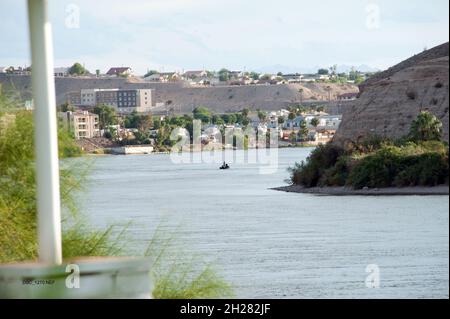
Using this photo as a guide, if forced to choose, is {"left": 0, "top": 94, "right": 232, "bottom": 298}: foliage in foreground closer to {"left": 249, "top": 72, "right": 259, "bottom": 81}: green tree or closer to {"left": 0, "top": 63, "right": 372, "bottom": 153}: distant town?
{"left": 0, "top": 63, "right": 372, "bottom": 153}: distant town

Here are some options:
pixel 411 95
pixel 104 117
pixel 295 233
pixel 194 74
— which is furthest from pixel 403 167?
pixel 194 74

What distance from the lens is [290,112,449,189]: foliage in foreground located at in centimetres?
4053

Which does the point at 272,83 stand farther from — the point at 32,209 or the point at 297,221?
the point at 32,209

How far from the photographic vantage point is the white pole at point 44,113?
3844mm

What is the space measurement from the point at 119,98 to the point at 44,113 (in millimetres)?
123423

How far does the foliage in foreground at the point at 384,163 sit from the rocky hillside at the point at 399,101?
5249 mm

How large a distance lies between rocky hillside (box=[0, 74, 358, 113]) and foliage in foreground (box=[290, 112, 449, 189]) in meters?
73.5

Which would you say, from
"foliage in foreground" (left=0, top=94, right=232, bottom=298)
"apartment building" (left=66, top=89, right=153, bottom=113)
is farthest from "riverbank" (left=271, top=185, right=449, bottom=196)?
"apartment building" (left=66, top=89, right=153, bottom=113)

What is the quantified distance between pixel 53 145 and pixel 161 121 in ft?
320

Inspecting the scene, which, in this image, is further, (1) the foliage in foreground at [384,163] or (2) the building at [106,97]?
(2) the building at [106,97]

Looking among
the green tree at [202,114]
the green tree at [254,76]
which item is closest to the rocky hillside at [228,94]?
the green tree at [202,114]

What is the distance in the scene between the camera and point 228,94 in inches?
5192

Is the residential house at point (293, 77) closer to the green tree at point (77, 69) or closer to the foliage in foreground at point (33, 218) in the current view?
the green tree at point (77, 69)

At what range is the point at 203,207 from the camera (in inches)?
1577
